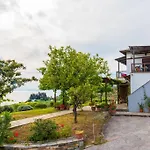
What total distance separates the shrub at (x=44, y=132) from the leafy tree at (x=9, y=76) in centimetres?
538

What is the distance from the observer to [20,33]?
17281mm

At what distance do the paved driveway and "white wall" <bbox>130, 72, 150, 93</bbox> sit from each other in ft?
16.5

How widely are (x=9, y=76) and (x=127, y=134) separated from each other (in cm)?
928

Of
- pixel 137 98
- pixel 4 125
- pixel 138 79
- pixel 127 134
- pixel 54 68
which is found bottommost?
pixel 127 134

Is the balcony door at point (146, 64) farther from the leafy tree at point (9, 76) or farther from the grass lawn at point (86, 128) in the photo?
the leafy tree at point (9, 76)

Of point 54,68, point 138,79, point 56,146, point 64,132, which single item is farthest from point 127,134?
point 138,79

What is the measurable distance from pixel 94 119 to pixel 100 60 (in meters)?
8.63

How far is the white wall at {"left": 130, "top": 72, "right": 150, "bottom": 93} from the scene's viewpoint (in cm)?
2136

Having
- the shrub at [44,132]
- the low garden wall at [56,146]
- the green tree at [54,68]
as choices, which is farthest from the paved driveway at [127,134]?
the green tree at [54,68]

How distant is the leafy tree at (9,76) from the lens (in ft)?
54.6

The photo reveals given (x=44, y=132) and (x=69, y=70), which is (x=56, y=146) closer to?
(x=44, y=132)

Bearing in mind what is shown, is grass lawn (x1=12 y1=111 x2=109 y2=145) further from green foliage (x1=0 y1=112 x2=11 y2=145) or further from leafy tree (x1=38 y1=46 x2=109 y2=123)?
leafy tree (x1=38 y1=46 x2=109 y2=123)

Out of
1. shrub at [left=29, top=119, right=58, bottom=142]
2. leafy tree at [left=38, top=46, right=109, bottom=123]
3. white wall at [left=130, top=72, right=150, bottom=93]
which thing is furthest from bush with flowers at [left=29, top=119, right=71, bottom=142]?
white wall at [left=130, top=72, right=150, bottom=93]

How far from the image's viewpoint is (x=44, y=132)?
1170 centimetres
